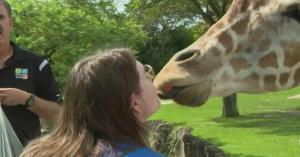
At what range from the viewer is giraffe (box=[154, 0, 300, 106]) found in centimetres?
322

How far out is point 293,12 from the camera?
3.20 meters

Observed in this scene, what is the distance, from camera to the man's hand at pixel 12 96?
8.86 ft

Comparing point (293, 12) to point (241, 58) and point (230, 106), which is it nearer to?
point (241, 58)

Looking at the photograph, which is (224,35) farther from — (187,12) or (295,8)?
(187,12)

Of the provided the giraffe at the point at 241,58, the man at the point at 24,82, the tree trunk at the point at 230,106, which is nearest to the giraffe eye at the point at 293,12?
the giraffe at the point at 241,58

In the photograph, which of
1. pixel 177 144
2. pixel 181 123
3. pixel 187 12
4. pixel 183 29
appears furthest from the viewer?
pixel 183 29

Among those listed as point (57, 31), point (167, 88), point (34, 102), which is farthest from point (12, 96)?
point (57, 31)

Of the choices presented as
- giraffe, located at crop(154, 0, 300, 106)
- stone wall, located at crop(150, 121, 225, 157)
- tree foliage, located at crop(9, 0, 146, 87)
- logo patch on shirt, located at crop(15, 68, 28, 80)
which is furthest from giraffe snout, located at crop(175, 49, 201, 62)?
tree foliage, located at crop(9, 0, 146, 87)

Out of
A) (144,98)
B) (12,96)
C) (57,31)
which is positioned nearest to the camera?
(144,98)

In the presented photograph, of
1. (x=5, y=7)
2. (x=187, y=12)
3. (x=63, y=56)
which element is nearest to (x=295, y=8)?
(x=5, y=7)

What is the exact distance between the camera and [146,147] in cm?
165

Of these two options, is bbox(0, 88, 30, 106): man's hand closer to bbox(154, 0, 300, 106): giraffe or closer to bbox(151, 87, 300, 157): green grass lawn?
bbox(154, 0, 300, 106): giraffe

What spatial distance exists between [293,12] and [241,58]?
451 millimetres

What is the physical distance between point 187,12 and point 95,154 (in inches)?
640
